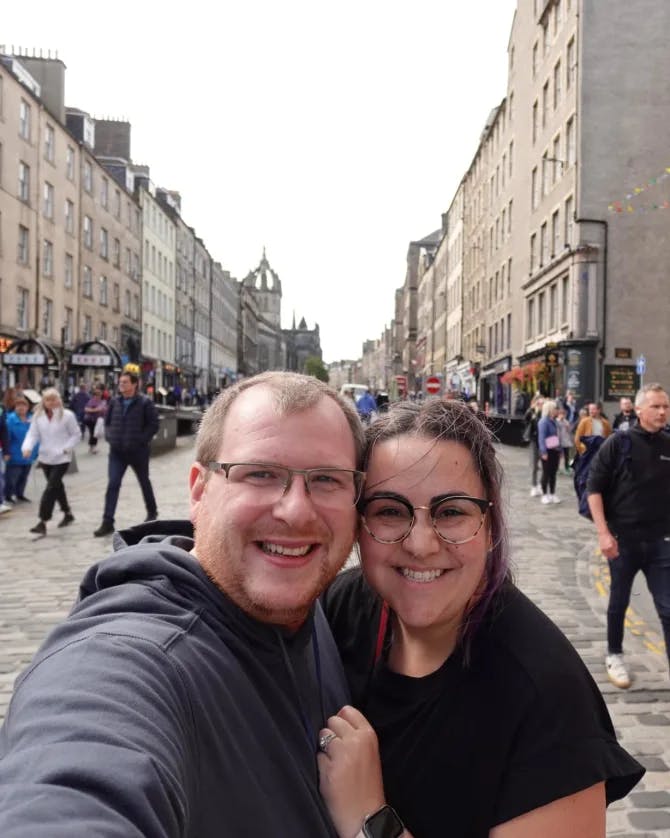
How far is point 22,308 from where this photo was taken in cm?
3388

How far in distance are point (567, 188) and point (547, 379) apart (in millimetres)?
7701

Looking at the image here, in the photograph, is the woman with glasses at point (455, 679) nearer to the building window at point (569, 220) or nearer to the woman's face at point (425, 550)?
the woman's face at point (425, 550)

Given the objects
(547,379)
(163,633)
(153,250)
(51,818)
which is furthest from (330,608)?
(153,250)

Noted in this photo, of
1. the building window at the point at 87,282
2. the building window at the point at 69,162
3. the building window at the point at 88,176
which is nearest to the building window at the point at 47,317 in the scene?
the building window at the point at 87,282

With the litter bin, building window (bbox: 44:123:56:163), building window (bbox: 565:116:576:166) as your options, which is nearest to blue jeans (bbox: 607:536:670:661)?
the litter bin

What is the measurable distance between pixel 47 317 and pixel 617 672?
1423 inches

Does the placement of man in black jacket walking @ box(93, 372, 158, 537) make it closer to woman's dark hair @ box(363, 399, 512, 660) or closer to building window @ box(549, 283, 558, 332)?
woman's dark hair @ box(363, 399, 512, 660)

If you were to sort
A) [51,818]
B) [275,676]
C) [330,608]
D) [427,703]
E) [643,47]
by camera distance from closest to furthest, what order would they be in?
[51,818], [275,676], [427,703], [330,608], [643,47]

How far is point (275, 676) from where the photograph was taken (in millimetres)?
1514

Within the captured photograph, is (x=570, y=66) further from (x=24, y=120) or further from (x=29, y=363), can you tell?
(x=24, y=120)

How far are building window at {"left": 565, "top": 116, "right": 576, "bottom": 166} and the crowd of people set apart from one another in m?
30.3

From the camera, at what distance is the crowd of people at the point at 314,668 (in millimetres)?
1173

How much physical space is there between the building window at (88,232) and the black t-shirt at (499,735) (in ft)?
146

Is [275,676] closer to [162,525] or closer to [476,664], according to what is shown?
[476,664]
